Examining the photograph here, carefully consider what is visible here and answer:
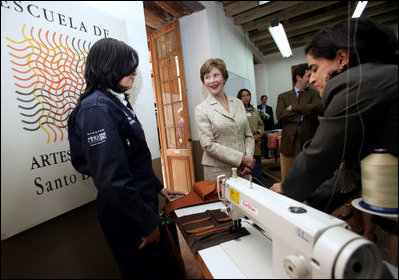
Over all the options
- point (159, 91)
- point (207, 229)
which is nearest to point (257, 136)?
point (207, 229)

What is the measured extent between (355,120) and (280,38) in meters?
0.97

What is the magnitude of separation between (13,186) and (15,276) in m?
0.27

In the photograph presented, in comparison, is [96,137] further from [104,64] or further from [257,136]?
[257,136]

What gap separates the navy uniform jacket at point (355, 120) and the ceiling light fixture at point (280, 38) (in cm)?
52

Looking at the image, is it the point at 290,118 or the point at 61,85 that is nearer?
the point at 61,85

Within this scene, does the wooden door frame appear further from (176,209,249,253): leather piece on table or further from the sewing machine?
the sewing machine

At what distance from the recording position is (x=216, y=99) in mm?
1554

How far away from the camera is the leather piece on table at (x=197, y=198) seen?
1149 mm

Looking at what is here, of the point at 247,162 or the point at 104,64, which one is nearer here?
the point at 104,64

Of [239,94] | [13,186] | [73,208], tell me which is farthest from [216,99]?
[13,186]

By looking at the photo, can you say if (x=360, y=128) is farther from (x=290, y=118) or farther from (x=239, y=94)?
(x=239, y=94)

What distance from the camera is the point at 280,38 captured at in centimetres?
133

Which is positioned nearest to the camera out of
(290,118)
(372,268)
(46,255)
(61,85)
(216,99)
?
(372,268)

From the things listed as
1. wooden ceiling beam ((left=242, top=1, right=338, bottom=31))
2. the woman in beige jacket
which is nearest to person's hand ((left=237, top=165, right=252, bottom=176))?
the woman in beige jacket
